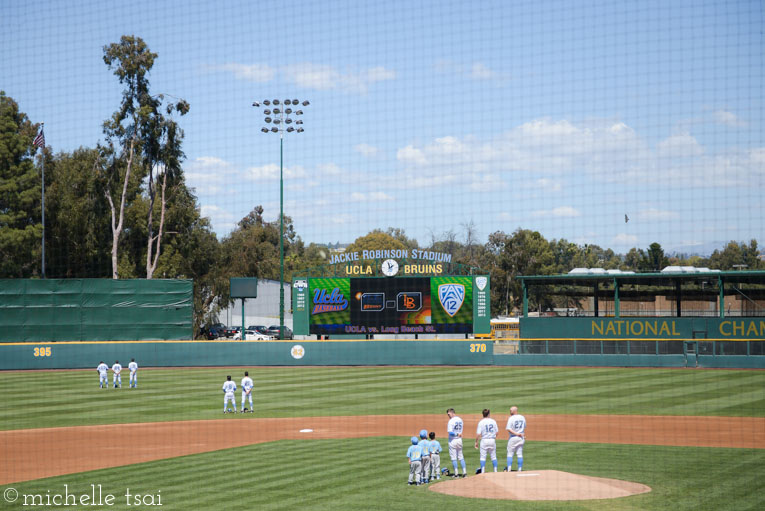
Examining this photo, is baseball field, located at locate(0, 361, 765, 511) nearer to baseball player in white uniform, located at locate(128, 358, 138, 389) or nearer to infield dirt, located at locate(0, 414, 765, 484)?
infield dirt, located at locate(0, 414, 765, 484)

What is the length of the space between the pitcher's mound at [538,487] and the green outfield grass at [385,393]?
426 inches

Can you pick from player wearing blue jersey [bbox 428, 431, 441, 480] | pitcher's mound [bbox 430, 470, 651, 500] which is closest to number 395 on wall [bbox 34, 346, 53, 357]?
player wearing blue jersey [bbox 428, 431, 441, 480]

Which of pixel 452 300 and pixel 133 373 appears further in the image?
pixel 452 300

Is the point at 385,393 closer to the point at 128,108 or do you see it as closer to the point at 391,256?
the point at 391,256

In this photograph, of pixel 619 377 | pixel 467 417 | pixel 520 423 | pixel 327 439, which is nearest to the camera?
pixel 520 423

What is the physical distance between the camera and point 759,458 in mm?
15828

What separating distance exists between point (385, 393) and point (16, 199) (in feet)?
115

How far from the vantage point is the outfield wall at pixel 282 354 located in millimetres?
38906

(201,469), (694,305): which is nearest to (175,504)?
(201,469)

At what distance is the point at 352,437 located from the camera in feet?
63.7

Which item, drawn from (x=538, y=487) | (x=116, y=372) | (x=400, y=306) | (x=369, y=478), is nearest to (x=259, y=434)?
(x=369, y=478)

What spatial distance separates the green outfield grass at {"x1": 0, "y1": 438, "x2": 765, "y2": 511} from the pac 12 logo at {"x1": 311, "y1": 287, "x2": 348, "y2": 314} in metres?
23.5

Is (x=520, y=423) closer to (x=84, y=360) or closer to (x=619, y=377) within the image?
(x=619, y=377)

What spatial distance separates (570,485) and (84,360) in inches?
1299
